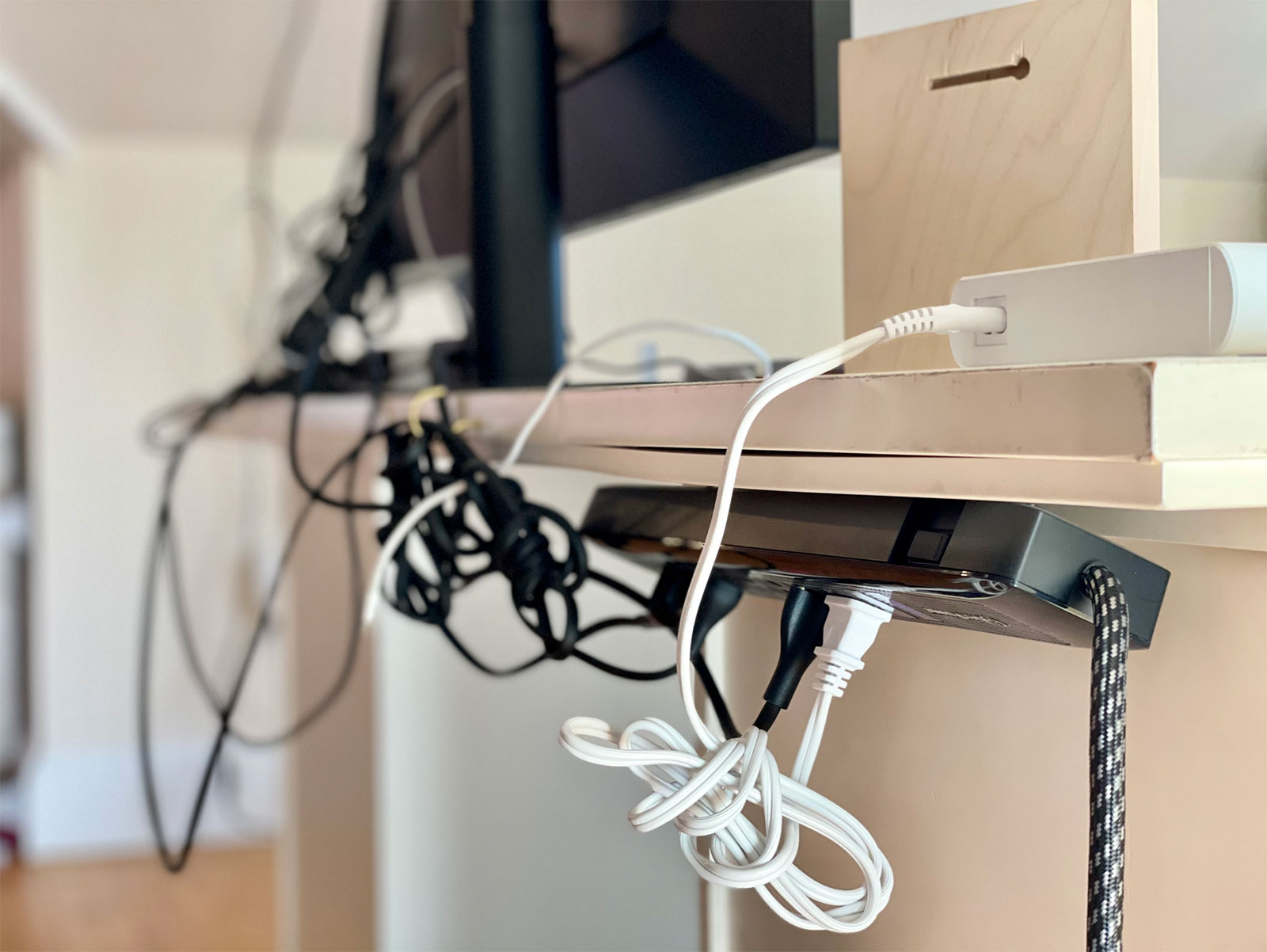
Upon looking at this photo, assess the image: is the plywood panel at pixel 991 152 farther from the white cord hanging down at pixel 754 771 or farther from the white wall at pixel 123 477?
the white wall at pixel 123 477

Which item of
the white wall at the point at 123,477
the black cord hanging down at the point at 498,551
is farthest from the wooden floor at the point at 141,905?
the black cord hanging down at the point at 498,551

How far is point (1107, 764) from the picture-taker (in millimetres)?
289

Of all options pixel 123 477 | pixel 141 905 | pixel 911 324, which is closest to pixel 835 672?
pixel 911 324

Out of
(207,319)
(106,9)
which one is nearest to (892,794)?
(106,9)

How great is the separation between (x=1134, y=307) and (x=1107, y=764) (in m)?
0.12

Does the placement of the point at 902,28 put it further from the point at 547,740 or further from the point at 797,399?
the point at 547,740

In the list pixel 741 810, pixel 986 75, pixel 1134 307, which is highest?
pixel 986 75

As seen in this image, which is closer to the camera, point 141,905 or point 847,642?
point 847,642

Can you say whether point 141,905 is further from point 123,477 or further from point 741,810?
point 741,810

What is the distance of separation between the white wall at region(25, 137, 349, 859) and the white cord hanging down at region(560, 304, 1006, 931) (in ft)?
7.96

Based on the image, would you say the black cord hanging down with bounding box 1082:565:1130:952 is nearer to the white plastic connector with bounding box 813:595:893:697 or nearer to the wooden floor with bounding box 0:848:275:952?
the white plastic connector with bounding box 813:595:893:697

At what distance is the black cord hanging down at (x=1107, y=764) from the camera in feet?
0.94

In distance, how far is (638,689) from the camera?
2.31 ft

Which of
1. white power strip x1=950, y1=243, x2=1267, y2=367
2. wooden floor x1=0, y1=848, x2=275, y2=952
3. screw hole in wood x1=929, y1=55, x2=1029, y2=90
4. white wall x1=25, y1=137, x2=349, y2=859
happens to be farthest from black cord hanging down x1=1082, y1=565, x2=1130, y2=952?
white wall x1=25, y1=137, x2=349, y2=859
